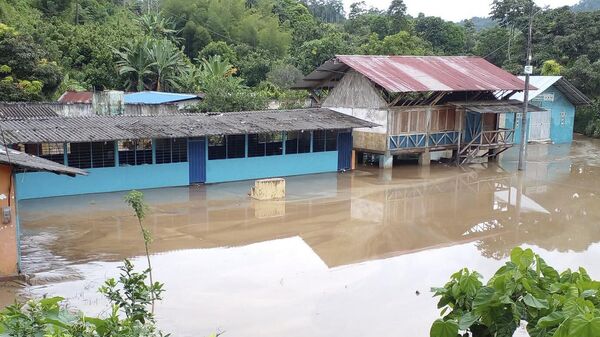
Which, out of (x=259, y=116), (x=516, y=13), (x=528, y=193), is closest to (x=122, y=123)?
(x=259, y=116)

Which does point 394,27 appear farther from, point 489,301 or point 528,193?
point 489,301

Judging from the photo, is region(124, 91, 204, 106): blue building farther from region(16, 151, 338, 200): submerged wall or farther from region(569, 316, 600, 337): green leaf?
region(569, 316, 600, 337): green leaf

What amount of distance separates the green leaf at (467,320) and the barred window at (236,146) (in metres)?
17.4

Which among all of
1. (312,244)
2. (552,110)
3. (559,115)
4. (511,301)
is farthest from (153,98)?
(511,301)

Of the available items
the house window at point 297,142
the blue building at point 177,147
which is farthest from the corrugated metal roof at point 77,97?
the house window at point 297,142

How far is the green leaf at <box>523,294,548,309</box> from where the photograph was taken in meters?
4.11

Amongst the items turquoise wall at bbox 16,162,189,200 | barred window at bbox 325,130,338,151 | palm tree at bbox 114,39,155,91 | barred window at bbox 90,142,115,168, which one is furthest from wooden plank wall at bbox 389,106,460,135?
palm tree at bbox 114,39,155,91

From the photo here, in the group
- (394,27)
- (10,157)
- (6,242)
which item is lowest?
(6,242)

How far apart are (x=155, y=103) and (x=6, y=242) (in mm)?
17278

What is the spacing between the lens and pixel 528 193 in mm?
21250

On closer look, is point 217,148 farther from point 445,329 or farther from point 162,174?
point 445,329

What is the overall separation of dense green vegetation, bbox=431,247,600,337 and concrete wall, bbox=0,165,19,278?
910 cm

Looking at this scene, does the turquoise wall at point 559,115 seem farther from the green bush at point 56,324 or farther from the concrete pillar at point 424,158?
the green bush at point 56,324

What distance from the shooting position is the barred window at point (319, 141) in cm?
2328
